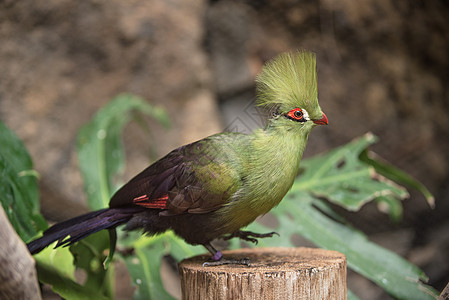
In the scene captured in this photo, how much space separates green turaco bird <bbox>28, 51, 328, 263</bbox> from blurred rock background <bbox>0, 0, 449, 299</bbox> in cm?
141

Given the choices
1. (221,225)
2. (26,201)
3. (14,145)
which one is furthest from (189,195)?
(14,145)

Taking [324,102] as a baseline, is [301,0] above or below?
above

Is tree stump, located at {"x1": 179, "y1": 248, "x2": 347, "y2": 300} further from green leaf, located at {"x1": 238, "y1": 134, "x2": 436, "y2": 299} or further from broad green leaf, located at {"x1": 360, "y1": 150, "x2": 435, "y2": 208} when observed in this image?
broad green leaf, located at {"x1": 360, "y1": 150, "x2": 435, "y2": 208}

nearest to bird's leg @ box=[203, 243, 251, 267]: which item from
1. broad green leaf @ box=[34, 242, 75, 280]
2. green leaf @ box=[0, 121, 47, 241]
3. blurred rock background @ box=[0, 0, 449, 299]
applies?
broad green leaf @ box=[34, 242, 75, 280]

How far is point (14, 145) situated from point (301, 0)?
6.05ft

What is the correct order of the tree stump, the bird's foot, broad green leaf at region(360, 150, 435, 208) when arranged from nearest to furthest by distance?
1. the tree stump
2. the bird's foot
3. broad green leaf at region(360, 150, 435, 208)

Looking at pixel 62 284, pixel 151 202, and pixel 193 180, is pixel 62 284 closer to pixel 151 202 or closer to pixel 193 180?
pixel 151 202

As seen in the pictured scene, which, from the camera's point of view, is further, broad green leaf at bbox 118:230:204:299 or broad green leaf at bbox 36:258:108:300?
broad green leaf at bbox 118:230:204:299

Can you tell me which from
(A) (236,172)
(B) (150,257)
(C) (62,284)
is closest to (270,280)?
(A) (236,172)

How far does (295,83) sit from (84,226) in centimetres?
79

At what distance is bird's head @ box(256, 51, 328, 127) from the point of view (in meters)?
1.41

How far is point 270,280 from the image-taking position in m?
1.23

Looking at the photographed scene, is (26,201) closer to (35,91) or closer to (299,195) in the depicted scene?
(35,91)

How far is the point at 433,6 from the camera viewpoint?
283 centimetres
